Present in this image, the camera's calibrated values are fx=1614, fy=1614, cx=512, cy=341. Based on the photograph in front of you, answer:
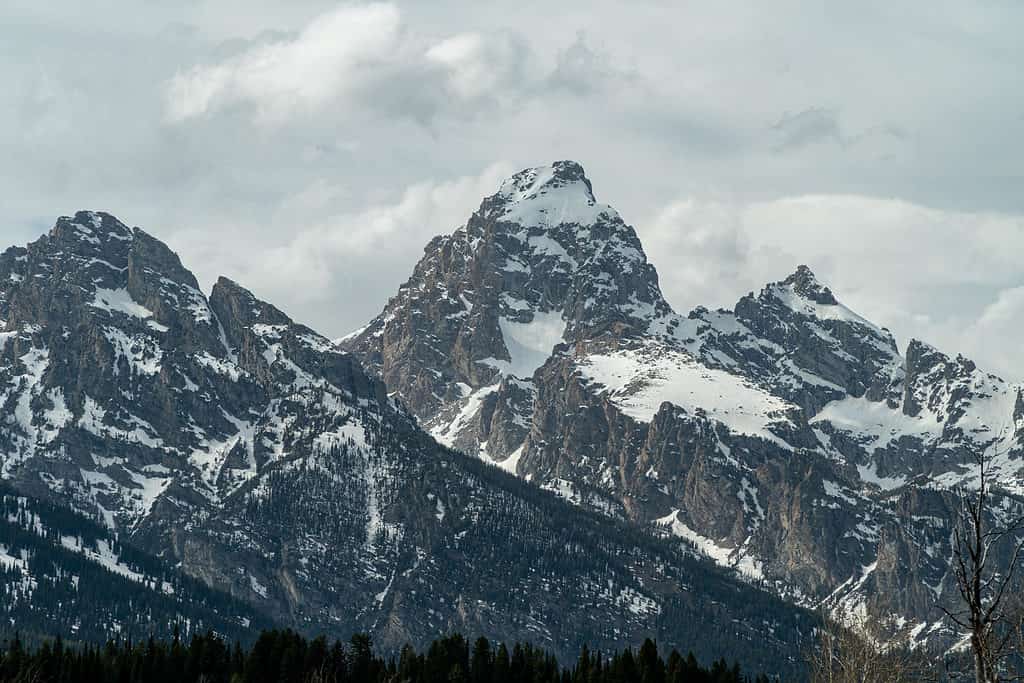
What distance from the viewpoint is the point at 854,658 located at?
136 metres

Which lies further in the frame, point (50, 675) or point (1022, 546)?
point (50, 675)

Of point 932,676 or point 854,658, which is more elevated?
point 854,658

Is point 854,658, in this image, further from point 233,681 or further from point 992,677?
point 992,677

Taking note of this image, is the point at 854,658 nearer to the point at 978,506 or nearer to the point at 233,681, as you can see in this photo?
the point at 233,681

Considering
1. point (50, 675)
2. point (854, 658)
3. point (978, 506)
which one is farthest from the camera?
point (50, 675)

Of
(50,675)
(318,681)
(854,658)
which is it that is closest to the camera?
(854,658)

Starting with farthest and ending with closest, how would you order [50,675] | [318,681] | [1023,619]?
1. [50,675]
2. [318,681]
3. [1023,619]

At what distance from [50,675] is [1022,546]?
175 metres

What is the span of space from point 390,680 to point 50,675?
149 ft

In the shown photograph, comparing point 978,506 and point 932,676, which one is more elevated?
point 978,506

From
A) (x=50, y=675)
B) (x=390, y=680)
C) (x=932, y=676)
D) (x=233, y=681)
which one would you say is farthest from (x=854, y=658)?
(x=50, y=675)

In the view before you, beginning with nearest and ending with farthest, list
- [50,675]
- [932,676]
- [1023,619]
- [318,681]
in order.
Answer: [932,676], [1023,619], [318,681], [50,675]

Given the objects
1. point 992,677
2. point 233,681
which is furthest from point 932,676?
point 233,681

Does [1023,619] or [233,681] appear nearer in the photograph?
[1023,619]
